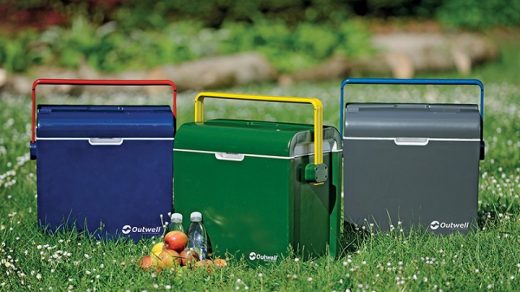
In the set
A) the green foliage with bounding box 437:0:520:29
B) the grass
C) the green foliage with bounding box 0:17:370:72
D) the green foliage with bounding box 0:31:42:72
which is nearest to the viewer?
the grass

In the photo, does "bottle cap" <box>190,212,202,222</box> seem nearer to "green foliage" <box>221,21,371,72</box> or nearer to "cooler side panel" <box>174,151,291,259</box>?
"cooler side panel" <box>174,151,291,259</box>

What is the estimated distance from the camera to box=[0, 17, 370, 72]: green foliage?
13297mm

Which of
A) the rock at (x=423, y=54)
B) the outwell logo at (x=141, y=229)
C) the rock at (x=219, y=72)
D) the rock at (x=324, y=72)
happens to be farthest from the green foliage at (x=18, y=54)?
the outwell logo at (x=141, y=229)

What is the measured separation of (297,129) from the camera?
4.75 m

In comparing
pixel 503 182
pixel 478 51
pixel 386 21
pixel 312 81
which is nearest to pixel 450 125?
pixel 503 182

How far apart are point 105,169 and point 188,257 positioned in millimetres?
843

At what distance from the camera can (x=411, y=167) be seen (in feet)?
17.1

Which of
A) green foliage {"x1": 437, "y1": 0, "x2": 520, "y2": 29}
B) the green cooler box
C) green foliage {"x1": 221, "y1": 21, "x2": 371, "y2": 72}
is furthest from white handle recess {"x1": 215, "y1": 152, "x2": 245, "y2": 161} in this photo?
green foliage {"x1": 437, "y1": 0, "x2": 520, "y2": 29}

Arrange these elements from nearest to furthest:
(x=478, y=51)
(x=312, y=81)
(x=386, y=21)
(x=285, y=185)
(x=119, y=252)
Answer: (x=285, y=185) < (x=119, y=252) < (x=312, y=81) < (x=478, y=51) < (x=386, y=21)

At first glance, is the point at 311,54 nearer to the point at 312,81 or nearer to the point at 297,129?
the point at 312,81

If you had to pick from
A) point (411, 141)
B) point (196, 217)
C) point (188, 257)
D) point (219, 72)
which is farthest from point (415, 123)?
point (219, 72)

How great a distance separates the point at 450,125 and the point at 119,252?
74.6 inches

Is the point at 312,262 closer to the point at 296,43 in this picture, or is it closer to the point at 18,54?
the point at 18,54

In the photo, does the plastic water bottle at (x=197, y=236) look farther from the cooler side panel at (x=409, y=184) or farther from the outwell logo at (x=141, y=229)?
the cooler side panel at (x=409, y=184)
